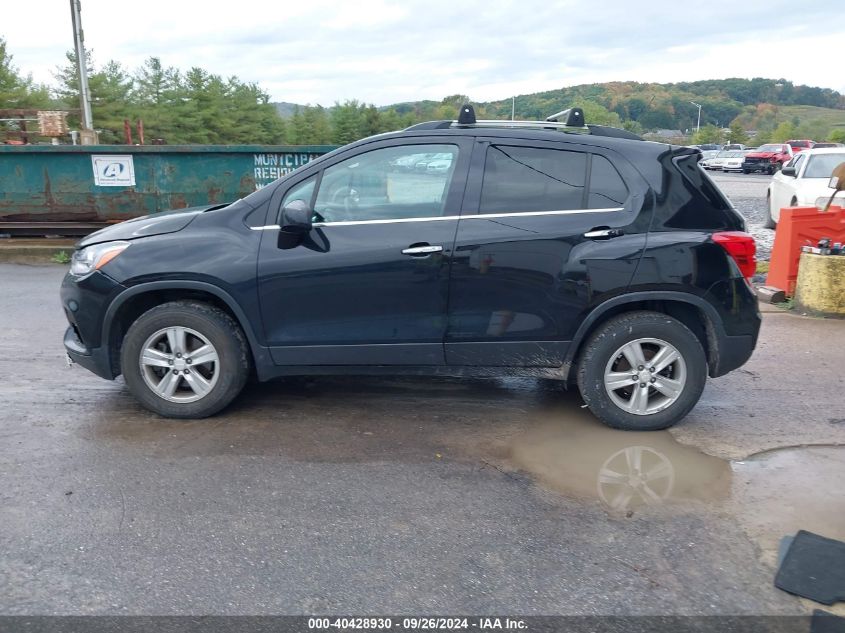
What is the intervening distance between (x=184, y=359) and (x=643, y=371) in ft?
9.78

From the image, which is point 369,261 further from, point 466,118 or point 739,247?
point 739,247

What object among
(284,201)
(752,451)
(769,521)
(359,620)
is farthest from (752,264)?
(359,620)

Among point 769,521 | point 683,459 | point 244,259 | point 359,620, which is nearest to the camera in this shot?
point 359,620

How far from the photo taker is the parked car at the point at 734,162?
43.9 m

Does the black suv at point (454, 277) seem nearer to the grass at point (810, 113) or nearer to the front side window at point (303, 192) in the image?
the front side window at point (303, 192)

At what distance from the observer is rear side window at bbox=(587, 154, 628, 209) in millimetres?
4594

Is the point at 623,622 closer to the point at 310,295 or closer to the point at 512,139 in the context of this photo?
the point at 310,295

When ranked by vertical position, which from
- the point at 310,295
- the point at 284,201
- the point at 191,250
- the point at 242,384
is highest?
the point at 284,201

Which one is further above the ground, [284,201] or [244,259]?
[284,201]

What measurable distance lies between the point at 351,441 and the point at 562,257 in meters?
1.76

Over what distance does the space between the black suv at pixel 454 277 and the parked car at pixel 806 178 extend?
8807 mm

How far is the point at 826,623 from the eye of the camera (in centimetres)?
287

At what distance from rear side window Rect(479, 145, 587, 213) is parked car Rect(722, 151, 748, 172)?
43503 millimetres

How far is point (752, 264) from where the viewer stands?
15.2 feet
